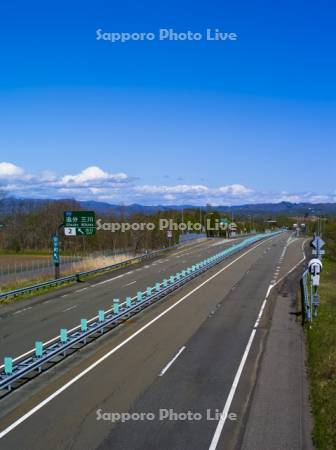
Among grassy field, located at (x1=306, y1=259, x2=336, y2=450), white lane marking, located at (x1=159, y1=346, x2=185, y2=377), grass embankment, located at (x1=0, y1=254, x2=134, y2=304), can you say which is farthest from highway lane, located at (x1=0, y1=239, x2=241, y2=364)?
grassy field, located at (x1=306, y1=259, x2=336, y2=450)

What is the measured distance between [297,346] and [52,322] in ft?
38.7

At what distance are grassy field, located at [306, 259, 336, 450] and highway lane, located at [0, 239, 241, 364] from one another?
10.5 m

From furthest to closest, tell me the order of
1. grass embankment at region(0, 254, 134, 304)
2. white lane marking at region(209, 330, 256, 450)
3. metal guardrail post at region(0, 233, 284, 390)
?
grass embankment at region(0, 254, 134, 304), metal guardrail post at region(0, 233, 284, 390), white lane marking at region(209, 330, 256, 450)

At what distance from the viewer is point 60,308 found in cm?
3089

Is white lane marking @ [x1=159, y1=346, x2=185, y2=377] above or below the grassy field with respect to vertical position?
below

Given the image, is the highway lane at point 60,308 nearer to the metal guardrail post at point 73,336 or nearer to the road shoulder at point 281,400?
the metal guardrail post at point 73,336

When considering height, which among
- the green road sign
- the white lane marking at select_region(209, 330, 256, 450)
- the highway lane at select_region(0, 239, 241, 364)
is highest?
the green road sign

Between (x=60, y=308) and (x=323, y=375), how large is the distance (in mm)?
18278

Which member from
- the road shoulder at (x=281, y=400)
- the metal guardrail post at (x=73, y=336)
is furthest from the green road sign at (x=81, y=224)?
the road shoulder at (x=281, y=400)

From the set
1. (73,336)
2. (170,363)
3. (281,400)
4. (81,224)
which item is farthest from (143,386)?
(81,224)

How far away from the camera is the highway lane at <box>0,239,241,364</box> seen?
22.7 m

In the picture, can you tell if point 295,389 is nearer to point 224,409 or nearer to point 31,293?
point 224,409

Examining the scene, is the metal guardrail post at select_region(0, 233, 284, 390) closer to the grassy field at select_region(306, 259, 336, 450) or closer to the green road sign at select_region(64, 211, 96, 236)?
the grassy field at select_region(306, 259, 336, 450)

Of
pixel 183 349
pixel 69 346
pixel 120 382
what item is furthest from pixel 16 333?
pixel 120 382
